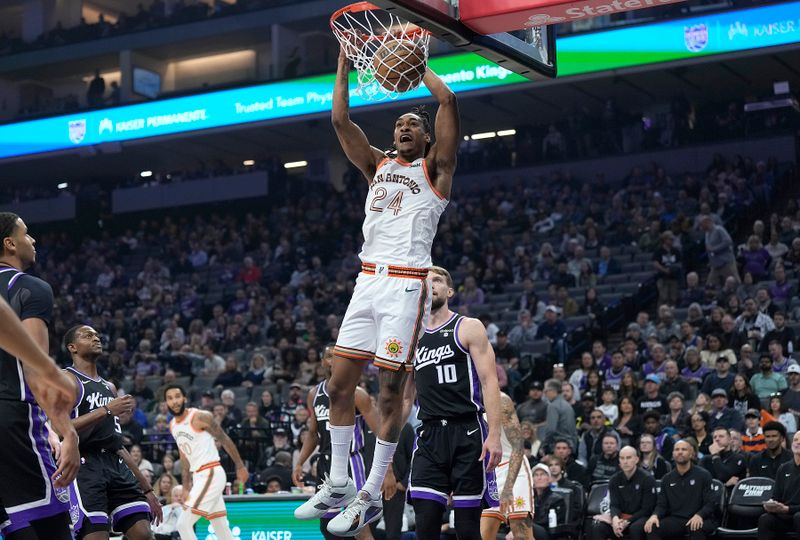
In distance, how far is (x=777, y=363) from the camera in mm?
15008

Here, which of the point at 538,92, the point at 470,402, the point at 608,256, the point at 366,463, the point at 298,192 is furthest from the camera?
the point at 298,192

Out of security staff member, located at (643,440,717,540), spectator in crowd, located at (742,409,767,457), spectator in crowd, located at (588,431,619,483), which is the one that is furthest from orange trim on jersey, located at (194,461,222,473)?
spectator in crowd, located at (742,409,767,457)

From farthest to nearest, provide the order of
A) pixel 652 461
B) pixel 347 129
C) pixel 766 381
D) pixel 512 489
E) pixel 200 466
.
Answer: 1. pixel 766 381
2. pixel 652 461
3. pixel 200 466
4. pixel 512 489
5. pixel 347 129

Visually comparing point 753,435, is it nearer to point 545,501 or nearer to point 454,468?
point 545,501

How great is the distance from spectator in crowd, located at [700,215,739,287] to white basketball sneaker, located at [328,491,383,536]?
45.8ft

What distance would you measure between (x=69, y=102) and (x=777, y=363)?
23097mm

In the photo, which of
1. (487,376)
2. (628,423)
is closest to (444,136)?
(487,376)

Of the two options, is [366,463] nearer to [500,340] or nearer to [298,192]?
[500,340]

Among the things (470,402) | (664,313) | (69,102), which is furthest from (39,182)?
(470,402)

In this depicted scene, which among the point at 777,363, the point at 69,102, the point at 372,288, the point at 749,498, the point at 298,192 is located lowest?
the point at 749,498

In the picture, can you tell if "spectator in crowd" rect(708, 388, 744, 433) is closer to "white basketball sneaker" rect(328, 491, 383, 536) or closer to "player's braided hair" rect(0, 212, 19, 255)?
"white basketball sneaker" rect(328, 491, 383, 536)

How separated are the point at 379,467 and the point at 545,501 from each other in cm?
683

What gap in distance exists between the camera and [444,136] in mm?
6449

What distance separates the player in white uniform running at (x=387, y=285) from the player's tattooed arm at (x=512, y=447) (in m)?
2.67
